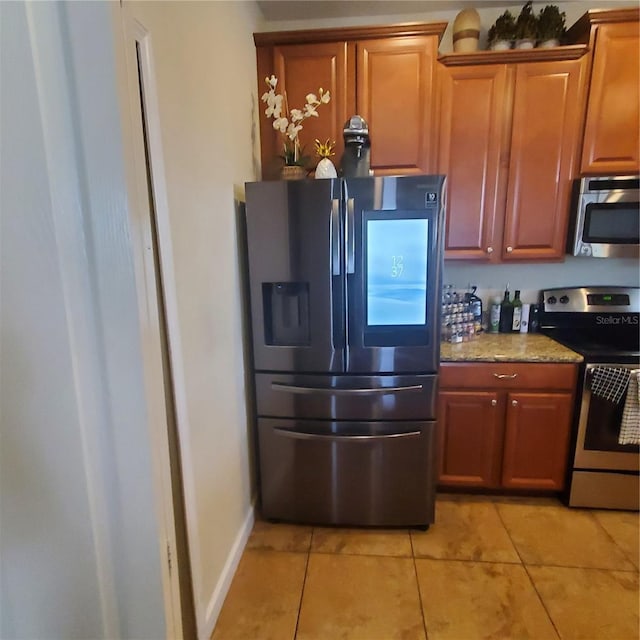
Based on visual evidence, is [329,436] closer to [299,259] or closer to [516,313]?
[299,259]

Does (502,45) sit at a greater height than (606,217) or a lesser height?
greater

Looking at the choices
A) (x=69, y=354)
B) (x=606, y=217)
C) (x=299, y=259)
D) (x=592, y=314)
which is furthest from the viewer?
(x=592, y=314)

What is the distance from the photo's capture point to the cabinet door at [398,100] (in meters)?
2.21

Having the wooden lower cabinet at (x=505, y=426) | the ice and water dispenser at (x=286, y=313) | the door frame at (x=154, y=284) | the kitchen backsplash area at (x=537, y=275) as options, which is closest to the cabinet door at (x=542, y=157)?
the kitchen backsplash area at (x=537, y=275)

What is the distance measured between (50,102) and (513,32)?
2507 mm

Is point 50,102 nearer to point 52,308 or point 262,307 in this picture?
point 52,308

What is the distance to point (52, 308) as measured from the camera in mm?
581

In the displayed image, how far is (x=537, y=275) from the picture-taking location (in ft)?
8.79

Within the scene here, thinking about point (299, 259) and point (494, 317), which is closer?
point (299, 259)

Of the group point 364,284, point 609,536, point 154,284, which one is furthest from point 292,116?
point 609,536

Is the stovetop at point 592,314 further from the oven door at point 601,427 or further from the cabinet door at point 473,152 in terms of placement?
the cabinet door at point 473,152

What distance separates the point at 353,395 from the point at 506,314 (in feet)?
4.05

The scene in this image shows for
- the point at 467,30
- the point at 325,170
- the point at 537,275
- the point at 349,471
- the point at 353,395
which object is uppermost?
the point at 467,30

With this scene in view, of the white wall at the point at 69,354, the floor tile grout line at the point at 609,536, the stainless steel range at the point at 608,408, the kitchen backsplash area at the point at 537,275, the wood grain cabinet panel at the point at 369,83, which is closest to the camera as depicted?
the white wall at the point at 69,354
